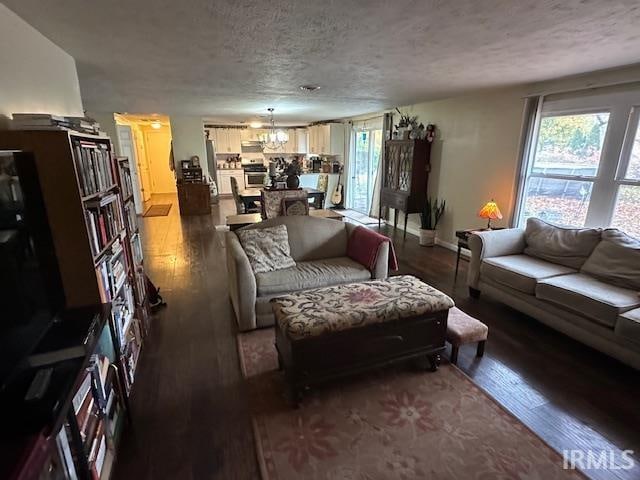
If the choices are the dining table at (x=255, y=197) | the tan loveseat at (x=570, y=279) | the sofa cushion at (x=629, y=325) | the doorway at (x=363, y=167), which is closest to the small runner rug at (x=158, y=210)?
the dining table at (x=255, y=197)

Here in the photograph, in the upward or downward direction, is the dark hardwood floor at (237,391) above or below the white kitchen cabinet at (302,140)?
below

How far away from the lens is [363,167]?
26.0 ft

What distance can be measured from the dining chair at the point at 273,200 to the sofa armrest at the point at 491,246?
245cm

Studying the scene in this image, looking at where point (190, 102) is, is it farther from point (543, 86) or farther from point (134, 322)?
point (543, 86)

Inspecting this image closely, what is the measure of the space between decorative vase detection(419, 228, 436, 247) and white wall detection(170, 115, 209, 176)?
17.4 ft

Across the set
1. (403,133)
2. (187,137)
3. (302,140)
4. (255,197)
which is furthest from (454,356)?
(302,140)

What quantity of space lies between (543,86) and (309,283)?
10.9 ft

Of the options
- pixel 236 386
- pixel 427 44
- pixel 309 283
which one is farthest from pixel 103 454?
pixel 427 44

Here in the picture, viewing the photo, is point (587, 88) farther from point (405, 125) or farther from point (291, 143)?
point (291, 143)

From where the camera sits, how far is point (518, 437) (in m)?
1.78

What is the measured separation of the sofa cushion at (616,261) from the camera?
2568 millimetres

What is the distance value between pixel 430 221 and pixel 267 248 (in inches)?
127

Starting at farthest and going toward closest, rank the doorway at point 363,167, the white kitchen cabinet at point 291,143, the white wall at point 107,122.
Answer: the white kitchen cabinet at point 291,143
the doorway at point 363,167
the white wall at point 107,122

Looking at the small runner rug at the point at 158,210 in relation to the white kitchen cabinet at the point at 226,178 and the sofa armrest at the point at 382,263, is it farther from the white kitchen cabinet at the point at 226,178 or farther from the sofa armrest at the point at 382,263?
the sofa armrest at the point at 382,263
